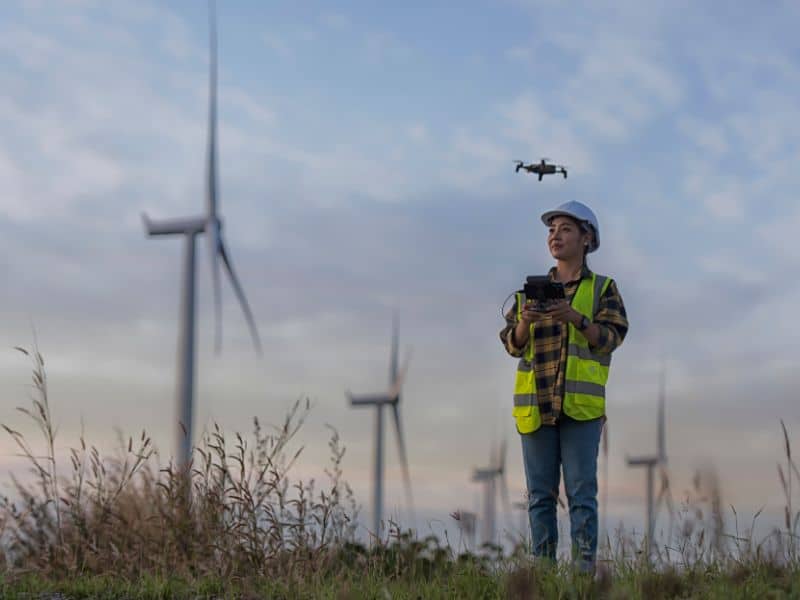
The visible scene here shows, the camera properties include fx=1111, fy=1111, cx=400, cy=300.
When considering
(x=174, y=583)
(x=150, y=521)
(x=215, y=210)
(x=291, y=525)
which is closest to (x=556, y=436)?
(x=291, y=525)

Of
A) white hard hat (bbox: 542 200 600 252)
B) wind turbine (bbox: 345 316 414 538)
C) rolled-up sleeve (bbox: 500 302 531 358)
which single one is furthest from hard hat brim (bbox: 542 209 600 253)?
wind turbine (bbox: 345 316 414 538)

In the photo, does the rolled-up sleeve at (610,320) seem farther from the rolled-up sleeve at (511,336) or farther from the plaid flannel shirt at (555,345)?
the rolled-up sleeve at (511,336)

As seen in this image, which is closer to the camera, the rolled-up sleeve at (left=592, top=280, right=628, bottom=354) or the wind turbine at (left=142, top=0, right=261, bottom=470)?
the rolled-up sleeve at (left=592, top=280, right=628, bottom=354)

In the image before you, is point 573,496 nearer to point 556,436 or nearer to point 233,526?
point 556,436

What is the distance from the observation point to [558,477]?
21.1ft

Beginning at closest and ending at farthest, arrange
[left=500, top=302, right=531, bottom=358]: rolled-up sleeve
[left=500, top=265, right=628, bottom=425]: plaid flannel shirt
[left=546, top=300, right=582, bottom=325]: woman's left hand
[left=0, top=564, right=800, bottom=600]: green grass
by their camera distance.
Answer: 1. [left=0, top=564, right=800, bottom=600]: green grass
2. [left=546, top=300, right=582, bottom=325]: woman's left hand
3. [left=500, top=265, right=628, bottom=425]: plaid flannel shirt
4. [left=500, top=302, right=531, bottom=358]: rolled-up sleeve

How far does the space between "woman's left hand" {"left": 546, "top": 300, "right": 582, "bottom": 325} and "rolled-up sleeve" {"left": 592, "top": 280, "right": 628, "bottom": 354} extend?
0.77ft

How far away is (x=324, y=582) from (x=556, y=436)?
160 cm

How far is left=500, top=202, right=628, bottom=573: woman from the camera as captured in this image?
6199mm

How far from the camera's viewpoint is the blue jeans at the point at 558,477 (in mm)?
6180

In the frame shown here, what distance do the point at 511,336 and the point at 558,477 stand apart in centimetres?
86

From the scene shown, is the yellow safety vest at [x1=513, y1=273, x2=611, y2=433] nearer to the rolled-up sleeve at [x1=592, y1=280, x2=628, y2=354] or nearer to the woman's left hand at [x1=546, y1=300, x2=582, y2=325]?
the rolled-up sleeve at [x1=592, y1=280, x2=628, y2=354]

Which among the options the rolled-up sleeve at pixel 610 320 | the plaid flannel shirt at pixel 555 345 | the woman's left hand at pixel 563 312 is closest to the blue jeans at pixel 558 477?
the plaid flannel shirt at pixel 555 345

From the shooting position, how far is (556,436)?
6375mm
